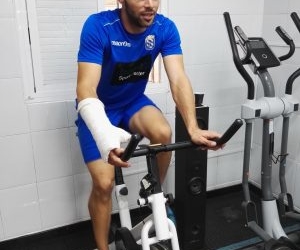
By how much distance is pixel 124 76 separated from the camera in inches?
71.1

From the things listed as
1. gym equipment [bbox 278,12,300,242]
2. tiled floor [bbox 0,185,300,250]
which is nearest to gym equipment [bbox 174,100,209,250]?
tiled floor [bbox 0,185,300,250]

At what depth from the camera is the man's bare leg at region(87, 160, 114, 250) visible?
1.70 metres

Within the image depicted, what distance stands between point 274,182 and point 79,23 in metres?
1.91

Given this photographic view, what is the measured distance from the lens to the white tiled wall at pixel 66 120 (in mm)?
2039

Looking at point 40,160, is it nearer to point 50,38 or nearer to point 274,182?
point 50,38

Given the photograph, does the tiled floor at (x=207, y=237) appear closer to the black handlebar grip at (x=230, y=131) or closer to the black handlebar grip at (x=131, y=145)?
the black handlebar grip at (x=230, y=131)

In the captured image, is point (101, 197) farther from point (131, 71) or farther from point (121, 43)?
point (121, 43)

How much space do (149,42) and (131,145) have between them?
3.11 ft

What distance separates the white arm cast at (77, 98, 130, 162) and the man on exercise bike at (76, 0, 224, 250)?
0.21 meters

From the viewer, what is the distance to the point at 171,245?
124 cm

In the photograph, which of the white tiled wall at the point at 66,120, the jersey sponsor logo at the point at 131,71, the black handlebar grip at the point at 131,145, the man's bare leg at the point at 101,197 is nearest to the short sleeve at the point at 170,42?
the jersey sponsor logo at the point at 131,71

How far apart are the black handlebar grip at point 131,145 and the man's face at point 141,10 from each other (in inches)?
29.7

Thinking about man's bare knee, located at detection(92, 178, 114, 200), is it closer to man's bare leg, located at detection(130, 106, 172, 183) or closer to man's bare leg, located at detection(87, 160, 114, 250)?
man's bare leg, located at detection(87, 160, 114, 250)

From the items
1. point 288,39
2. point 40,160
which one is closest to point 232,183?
point 288,39
